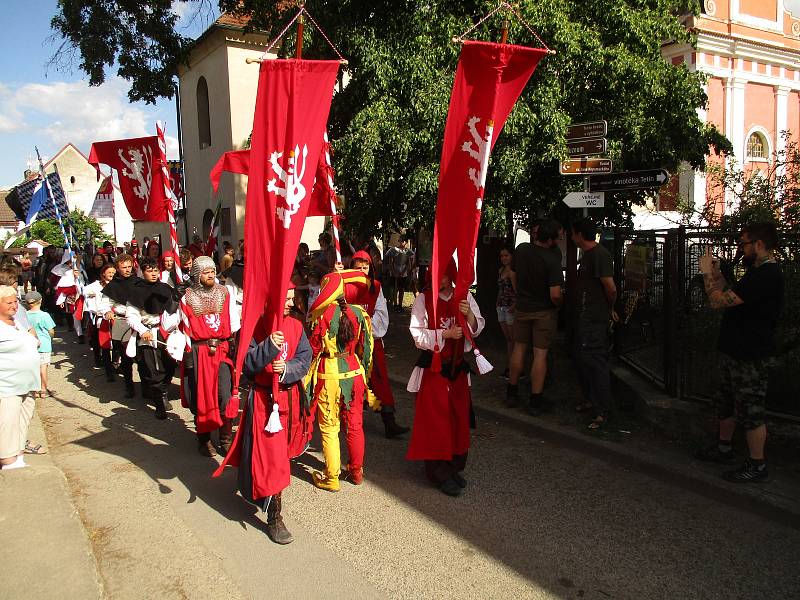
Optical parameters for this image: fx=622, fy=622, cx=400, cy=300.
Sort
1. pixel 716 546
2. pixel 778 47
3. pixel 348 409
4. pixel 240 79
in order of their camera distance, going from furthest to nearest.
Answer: pixel 778 47 → pixel 240 79 → pixel 348 409 → pixel 716 546

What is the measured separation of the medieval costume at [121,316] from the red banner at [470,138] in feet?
15.3

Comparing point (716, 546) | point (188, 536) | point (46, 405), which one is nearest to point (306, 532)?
point (188, 536)

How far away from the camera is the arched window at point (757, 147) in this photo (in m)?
25.0

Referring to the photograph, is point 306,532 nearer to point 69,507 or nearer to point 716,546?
point 69,507

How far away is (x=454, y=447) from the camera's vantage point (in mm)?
4844

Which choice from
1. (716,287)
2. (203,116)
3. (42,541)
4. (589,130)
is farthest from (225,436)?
(203,116)

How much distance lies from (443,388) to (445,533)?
3.62ft

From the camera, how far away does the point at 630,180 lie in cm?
644

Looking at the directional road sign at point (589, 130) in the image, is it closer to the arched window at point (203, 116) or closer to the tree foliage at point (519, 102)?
the tree foliage at point (519, 102)

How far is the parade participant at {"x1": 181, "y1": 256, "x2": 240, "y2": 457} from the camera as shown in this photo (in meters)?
5.77

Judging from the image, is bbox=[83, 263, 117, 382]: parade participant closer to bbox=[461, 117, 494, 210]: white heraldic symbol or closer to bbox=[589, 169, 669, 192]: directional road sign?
bbox=[461, 117, 494, 210]: white heraldic symbol

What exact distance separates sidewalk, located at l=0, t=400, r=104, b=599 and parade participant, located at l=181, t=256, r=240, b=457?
124 cm

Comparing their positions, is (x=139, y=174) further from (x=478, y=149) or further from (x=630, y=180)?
(x=630, y=180)

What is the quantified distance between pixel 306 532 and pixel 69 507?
171cm
